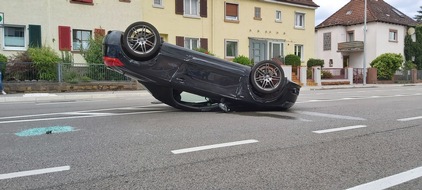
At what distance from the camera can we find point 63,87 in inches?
752

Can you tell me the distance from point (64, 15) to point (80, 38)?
1648 millimetres

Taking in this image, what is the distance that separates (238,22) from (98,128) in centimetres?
2444

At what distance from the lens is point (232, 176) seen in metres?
4.14

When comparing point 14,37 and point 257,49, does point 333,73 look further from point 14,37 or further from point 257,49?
point 14,37

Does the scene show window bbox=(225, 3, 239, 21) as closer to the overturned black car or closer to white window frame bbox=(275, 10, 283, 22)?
white window frame bbox=(275, 10, 283, 22)

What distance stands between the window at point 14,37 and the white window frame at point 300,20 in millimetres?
22037

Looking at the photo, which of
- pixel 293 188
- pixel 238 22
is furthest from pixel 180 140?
pixel 238 22

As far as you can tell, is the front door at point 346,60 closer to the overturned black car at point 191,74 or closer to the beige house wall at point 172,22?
the beige house wall at point 172,22

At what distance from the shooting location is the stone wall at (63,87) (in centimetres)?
1805

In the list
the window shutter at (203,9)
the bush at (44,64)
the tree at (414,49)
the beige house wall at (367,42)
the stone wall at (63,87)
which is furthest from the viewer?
the tree at (414,49)

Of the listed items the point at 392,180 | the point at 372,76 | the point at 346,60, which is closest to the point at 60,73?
the point at 392,180

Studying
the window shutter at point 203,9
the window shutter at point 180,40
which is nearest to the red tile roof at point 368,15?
the window shutter at point 203,9

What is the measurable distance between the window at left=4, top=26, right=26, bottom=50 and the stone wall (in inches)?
194

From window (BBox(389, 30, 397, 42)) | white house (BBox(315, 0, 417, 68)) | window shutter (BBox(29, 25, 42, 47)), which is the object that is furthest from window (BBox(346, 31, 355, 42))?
window shutter (BBox(29, 25, 42, 47))
